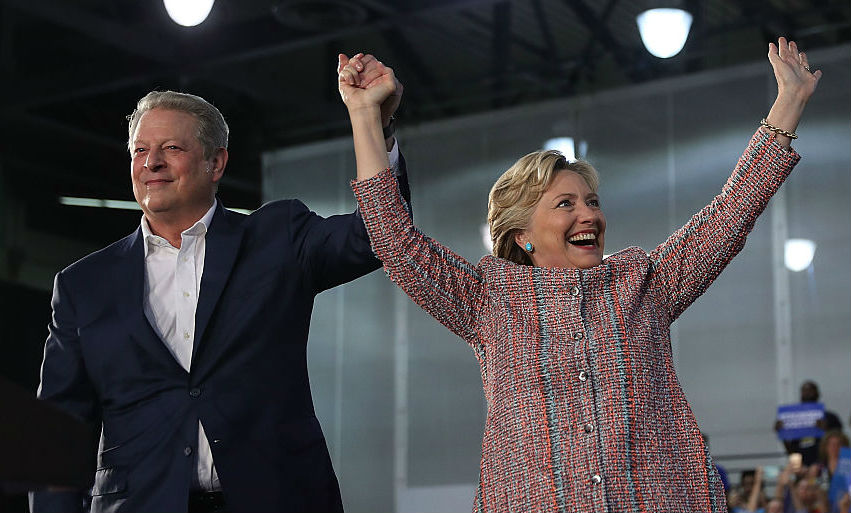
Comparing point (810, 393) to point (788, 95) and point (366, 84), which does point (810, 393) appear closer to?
point (788, 95)

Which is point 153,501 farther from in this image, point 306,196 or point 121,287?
point 306,196

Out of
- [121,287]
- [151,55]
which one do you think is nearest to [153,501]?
[121,287]

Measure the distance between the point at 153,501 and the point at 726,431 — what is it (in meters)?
8.01

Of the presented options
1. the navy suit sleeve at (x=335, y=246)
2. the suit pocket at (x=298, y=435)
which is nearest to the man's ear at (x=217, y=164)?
the navy suit sleeve at (x=335, y=246)

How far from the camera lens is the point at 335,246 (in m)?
2.26

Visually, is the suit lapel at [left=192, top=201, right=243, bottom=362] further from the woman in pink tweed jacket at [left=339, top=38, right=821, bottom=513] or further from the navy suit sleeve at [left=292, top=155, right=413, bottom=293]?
the woman in pink tweed jacket at [left=339, top=38, right=821, bottom=513]

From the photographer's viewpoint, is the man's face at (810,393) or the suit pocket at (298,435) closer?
the suit pocket at (298,435)

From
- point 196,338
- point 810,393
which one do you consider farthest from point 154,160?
point 810,393

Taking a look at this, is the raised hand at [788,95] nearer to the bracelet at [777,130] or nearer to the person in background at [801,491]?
the bracelet at [777,130]

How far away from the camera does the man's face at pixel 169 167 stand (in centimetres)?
231

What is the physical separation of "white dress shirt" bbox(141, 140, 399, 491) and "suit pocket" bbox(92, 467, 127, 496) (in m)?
0.15

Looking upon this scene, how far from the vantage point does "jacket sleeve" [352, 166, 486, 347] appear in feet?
7.07

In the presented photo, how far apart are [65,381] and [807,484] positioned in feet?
16.0

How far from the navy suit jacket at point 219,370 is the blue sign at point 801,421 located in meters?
5.63
